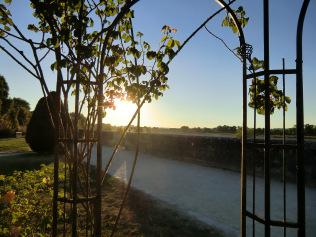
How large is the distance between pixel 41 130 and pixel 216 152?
7943 millimetres

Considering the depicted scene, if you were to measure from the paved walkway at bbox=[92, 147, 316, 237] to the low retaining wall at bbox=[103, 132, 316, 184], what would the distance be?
0.48 m

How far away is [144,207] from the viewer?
6027 mm

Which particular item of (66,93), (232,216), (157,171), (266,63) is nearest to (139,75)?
(66,93)

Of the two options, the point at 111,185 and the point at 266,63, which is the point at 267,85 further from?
the point at 111,185

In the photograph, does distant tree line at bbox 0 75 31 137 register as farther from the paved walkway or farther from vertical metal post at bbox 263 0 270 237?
vertical metal post at bbox 263 0 270 237

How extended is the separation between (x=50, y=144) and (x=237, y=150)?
8594mm

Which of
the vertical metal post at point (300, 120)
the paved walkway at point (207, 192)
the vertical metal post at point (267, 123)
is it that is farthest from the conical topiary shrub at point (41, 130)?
the vertical metal post at point (300, 120)

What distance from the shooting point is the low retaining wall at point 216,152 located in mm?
8255

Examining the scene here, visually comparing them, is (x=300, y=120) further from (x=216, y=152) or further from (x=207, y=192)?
(x=216, y=152)

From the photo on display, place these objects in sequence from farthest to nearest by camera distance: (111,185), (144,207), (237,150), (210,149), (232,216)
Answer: (210,149)
(237,150)
(111,185)
(144,207)
(232,216)

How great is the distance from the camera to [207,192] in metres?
7.37

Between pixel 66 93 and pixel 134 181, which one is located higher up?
pixel 66 93

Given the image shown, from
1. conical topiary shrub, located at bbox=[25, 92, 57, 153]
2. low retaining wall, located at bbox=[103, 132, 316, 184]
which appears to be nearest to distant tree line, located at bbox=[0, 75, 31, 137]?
conical topiary shrub, located at bbox=[25, 92, 57, 153]

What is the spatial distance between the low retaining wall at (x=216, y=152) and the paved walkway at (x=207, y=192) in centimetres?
48
